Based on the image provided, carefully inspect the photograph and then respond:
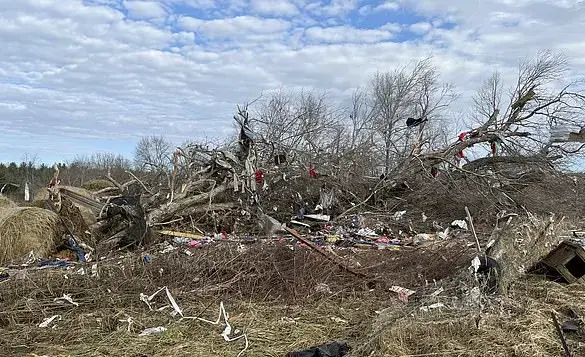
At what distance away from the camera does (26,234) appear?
24.6 ft

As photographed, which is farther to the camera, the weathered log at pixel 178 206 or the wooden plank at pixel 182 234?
the weathered log at pixel 178 206

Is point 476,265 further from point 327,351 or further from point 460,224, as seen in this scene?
point 460,224

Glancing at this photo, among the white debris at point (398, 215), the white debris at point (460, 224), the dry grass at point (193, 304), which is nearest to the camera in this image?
the dry grass at point (193, 304)

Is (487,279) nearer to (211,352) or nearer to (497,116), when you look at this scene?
(211,352)

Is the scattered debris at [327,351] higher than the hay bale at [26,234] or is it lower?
lower

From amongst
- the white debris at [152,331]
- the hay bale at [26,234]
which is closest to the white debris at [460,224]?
the white debris at [152,331]

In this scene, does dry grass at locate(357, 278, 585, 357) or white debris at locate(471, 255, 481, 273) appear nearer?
dry grass at locate(357, 278, 585, 357)

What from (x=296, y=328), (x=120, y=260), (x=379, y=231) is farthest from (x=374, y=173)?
(x=296, y=328)

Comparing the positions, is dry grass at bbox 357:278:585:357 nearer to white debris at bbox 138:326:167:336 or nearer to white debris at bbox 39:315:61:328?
white debris at bbox 138:326:167:336

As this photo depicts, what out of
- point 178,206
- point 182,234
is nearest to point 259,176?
point 178,206

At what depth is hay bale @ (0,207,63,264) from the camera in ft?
24.3

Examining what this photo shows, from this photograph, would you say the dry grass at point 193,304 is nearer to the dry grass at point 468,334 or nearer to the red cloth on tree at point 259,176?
the dry grass at point 468,334

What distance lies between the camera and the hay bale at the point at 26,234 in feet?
24.3

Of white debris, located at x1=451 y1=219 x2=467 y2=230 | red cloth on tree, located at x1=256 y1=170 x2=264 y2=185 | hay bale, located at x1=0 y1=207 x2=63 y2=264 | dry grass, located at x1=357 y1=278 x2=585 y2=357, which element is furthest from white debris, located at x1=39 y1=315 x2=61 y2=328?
white debris, located at x1=451 y1=219 x2=467 y2=230
